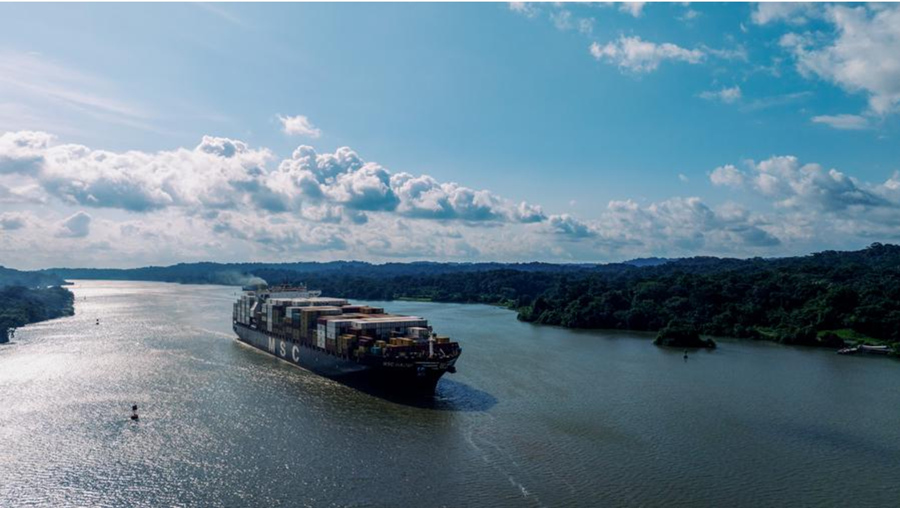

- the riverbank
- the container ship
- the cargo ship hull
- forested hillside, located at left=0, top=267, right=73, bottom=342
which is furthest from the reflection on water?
forested hillside, located at left=0, top=267, right=73, bottom=342

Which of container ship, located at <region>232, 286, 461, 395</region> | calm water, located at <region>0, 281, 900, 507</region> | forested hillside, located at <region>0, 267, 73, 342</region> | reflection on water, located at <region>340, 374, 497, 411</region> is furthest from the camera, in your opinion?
forested hillside, located at <region>0, 267, 73, 342</region>

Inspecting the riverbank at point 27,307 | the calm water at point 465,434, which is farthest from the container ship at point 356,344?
the riverbank at point 27,307

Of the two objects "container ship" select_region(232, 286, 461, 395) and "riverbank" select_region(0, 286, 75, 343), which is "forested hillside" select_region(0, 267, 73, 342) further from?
"container ship" select_region(232, 286, 461, 395)

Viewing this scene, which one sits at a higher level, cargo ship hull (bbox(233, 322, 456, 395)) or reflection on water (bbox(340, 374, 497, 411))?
cargo ship hull (bbox(233, 322, 456, 395))

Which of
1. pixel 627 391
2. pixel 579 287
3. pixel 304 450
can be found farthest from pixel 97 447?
pixel 579 287

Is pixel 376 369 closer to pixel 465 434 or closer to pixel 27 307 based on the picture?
pixel 465 434

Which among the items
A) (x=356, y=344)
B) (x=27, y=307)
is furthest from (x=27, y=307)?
(x=356, y=344)

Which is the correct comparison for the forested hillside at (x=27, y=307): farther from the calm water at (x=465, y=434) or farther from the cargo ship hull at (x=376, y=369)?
the cargo ship hull at (x=376, y=369)
